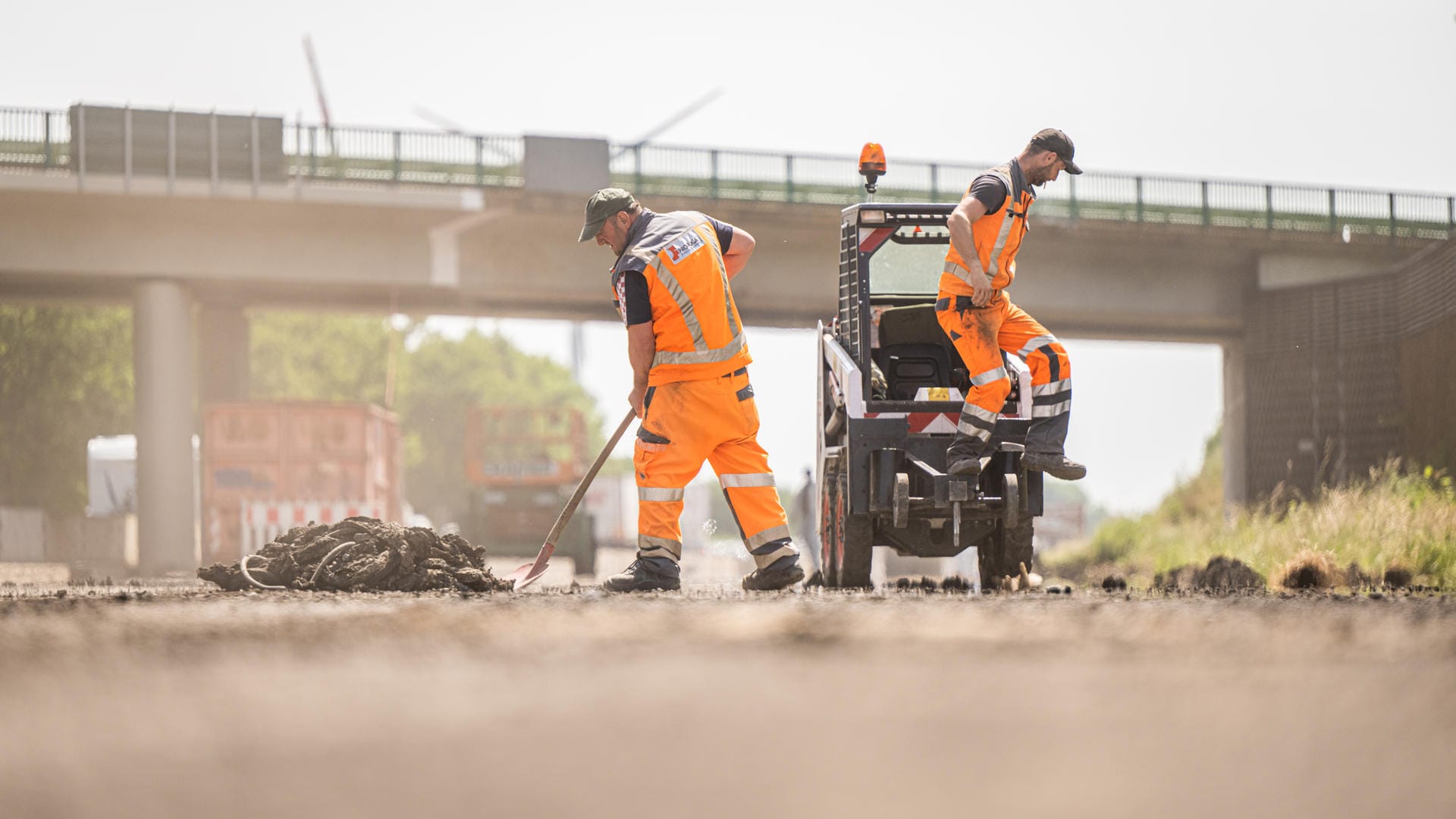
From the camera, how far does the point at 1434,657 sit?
3.63m

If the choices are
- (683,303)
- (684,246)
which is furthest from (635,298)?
(684,246)

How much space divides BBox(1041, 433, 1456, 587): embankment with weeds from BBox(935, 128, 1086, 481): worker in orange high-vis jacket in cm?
211

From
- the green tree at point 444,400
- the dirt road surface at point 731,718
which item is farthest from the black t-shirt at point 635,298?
the green tree at point 444,400

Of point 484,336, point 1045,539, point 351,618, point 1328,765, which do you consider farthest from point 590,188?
point 484,336

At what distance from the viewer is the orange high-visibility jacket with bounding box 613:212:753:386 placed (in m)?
7.11

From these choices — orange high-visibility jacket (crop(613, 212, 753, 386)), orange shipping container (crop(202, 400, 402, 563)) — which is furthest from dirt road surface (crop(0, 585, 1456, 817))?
orange shipping container (crop(202, 400, 402, 563))

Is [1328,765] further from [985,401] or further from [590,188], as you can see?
[590,188]

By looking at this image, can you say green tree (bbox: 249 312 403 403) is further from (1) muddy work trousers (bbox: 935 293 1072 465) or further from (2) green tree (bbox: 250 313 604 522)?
(1) muddy work trousers (bbox: 935 293 1072 465)

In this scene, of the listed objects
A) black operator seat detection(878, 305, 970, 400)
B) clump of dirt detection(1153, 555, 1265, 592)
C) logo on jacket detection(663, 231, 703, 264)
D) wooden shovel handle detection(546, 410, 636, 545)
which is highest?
logo on jacket detection(663, 231, 703, 264)

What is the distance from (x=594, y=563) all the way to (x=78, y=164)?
10.6 meters

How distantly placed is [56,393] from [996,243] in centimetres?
3071

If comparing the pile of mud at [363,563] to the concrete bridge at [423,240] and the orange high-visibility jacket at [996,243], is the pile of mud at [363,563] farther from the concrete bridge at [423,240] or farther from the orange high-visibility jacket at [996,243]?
the concrete bridge at [423,240]

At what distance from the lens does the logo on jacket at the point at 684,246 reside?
23.4 feet

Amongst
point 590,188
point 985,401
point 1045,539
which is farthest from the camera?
point 1045,539
